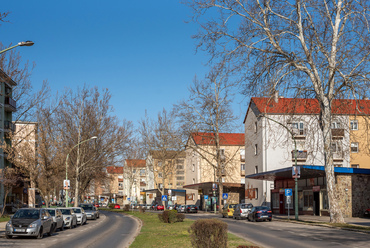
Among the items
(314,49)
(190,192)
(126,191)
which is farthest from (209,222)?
(126,191)

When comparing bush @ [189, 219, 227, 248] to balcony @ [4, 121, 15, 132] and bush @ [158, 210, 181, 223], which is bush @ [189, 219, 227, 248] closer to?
bush @ [158, 210, 181, 223]

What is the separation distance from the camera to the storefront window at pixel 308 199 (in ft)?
164

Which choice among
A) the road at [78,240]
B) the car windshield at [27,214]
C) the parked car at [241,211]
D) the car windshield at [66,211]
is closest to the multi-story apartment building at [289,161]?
the parked car at [241,211]

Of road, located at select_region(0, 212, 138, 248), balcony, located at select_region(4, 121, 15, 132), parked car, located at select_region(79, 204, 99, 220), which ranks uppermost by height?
balcony, located at select_region(4, 121, 15, 132)

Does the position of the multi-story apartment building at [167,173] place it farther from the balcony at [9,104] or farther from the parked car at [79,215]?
the parked car at [79,215]

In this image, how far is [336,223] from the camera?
30.2 m

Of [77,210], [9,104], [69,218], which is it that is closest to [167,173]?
[9,104]

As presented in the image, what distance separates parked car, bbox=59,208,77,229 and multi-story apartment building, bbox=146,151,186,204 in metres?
26.7

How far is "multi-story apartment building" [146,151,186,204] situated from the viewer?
Answer: 65.3 meters

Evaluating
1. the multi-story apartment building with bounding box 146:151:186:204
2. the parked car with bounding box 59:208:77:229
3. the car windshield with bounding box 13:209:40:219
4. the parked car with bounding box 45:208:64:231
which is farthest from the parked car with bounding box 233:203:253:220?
the car windshield with bounding box 13:209:40:219

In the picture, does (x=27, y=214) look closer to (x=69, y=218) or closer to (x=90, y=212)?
(x=69, y=218)

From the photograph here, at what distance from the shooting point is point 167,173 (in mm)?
72375

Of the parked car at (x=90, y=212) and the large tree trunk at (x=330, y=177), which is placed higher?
the large tree trunk at (x=330, y=177)

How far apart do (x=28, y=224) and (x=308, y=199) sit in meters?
34.7
